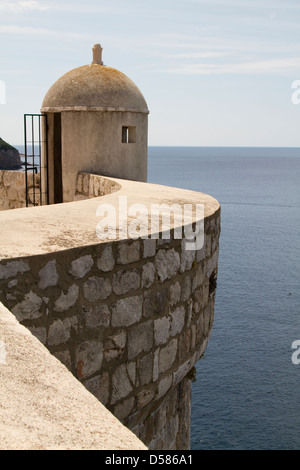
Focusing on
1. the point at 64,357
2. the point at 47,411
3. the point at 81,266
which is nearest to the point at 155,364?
the point at 64,357

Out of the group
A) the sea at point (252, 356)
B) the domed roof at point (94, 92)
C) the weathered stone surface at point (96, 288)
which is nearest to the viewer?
the weathered stone surface at point (96, 288)

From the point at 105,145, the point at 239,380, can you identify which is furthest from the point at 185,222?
the point at 239,380

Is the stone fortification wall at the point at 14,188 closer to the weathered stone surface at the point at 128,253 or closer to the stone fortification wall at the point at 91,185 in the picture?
the stone fortification wall at the point at 91,185

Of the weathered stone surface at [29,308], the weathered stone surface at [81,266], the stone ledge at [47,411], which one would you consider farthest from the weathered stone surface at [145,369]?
the stone ledge at [47,411]

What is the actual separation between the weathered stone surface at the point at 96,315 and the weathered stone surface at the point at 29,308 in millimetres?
349

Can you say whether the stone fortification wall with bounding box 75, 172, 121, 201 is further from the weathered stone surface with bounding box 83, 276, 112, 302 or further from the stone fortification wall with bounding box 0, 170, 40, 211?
the weathered stone surface with bounding box 83, 276, 112, 302

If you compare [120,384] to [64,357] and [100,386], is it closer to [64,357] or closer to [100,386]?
[100,386]

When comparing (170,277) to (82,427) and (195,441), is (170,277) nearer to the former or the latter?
(82,427)

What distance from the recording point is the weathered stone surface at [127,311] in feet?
11.1

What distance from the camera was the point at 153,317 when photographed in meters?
3.76

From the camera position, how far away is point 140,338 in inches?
144

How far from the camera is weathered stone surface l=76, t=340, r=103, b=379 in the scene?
10.6 ft

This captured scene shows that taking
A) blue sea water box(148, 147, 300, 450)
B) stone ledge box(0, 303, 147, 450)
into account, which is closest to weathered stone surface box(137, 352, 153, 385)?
stone ledge box(0, 303, 147, 450)

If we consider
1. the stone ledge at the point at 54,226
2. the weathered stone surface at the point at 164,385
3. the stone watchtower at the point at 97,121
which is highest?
the stone watchtower at the point at 97,121
